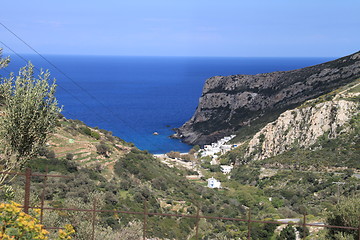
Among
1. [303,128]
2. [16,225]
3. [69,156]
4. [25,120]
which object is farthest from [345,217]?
[303,128]

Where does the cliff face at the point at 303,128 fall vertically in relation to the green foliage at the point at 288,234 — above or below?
above

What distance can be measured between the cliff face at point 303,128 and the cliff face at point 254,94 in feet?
61.9

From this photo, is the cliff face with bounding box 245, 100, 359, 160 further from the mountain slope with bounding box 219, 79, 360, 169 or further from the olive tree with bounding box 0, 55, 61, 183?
the olive tree with bounding box 0, 55, 61, 183

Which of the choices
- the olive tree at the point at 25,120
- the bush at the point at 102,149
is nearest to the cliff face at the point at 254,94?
the bush at the point at 102,149

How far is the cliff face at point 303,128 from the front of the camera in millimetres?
47875

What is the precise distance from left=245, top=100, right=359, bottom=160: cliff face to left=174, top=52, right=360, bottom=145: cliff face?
61.9 ft

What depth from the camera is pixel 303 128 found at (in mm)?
51750

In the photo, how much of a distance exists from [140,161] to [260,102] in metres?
59.8

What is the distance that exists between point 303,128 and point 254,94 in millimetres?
42359

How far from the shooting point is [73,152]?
29484 mm

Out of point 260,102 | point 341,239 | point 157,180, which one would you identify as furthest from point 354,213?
point 260,102

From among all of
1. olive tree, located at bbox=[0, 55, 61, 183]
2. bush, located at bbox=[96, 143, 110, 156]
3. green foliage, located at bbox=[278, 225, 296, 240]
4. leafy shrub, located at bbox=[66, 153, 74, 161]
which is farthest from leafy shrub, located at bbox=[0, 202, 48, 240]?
bush, located at bbox=[96, 143, 110, 156]

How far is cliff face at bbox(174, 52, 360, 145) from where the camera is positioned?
75.6 metres

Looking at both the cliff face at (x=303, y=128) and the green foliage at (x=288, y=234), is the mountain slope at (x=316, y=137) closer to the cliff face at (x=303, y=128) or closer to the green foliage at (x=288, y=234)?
the cliff face at (x=303, y=128)
